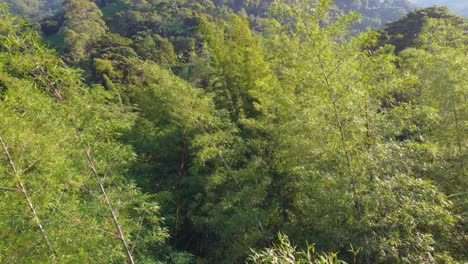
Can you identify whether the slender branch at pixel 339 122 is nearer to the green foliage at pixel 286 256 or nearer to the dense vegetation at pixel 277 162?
the dense vegetation at pixel 277 162

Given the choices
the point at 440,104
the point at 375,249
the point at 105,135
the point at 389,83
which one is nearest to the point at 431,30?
the point at 440,104

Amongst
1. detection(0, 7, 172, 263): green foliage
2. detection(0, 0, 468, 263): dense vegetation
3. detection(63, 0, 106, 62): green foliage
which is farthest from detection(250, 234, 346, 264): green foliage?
detection(63, 0, 106, 62): green foliage

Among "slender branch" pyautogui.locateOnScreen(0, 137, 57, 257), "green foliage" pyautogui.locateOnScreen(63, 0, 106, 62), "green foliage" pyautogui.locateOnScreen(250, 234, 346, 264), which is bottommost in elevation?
"green foliage" pyautogui.locateOnScreen(63, 0, 106, 62)

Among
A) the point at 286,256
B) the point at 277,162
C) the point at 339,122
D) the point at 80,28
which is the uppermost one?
the point at 339,122

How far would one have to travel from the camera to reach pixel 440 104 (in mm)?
5121

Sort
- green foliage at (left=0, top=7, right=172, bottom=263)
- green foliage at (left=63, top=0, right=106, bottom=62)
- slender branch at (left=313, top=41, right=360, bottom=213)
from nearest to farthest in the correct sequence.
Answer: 1. green foliage at (left=0, top=7, right=172, bottom=263)
2. slender branch at (left=313, top=41, right=360, bottom=213)
3. green foliage at (left=63, top=0, right=106, bottom=62)

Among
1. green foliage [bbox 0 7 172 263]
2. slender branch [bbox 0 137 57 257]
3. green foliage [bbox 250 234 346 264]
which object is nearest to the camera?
green foliage [bbox 250 234 346 264]

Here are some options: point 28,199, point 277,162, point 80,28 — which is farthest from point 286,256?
point 80,28

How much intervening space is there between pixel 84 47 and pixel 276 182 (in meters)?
21.2

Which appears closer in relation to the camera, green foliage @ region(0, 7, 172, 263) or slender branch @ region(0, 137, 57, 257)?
green foliage @ region(0, 7, 172, 263)

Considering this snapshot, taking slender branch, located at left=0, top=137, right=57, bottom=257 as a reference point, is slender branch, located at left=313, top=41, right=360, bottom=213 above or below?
above

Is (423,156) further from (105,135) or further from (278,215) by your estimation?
(105,135)

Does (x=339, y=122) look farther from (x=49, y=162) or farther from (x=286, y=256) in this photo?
(x=49, y=162)

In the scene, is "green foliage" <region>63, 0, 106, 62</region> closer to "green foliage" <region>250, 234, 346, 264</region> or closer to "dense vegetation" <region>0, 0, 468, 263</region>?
"dense vegetation" <region>0, 0, 468, 263</region>
